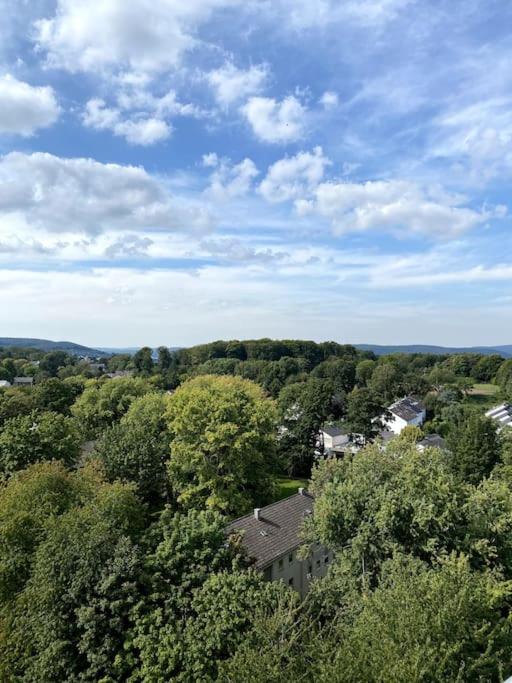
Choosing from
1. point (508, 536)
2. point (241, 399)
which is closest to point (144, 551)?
point (508, 536)

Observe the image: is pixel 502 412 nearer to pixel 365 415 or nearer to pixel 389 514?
pixel 365 415

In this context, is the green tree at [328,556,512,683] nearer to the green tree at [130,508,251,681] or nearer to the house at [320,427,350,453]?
the green tree at [130,508,251,681]

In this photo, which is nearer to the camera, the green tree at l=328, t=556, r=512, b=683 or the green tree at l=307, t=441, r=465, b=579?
the green tree at l=328, t=556, r=512, b=683

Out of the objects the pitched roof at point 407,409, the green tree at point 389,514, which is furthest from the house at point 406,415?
the green tree at point 389,514

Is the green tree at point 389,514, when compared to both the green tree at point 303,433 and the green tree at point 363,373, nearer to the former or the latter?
the green tree at point 303,433

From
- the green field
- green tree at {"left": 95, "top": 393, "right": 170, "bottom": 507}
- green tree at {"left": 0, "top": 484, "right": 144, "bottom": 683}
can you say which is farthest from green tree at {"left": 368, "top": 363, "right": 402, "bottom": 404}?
green tree at {"left": 0, "top": 484, "right": 144, "bottom": 683}

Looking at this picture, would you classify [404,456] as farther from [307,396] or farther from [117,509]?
[307,396]

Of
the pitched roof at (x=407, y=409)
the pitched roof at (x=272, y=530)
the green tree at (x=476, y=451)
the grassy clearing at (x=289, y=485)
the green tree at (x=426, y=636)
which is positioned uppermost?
the green tree at (x=426, y=636)
